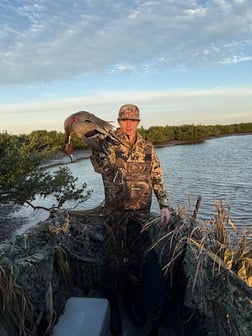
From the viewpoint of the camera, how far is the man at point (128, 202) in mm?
4230

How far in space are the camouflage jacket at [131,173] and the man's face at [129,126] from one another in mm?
70

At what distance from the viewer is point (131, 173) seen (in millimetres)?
4289

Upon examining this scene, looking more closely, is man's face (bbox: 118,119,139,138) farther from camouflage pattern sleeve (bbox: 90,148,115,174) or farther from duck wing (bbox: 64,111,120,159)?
camouflage pattern sleeve (bbox: 90,148,115,174)

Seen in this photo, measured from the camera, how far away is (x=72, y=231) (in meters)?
5.26

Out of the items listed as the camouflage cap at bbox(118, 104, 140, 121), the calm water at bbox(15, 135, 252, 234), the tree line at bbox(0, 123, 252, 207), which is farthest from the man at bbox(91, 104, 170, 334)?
the calm water at bbox(15, 135, 252, 234)

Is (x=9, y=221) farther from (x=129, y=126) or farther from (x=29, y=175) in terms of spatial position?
(x=129, y=126)

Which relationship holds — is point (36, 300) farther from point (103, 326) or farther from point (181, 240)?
point (181, 240)

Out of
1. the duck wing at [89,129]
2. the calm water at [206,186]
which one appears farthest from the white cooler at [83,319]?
the calm water at [206,186]

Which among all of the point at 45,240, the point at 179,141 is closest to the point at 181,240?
the point at 45,240

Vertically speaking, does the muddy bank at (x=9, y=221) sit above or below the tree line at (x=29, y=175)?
below

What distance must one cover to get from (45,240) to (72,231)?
3.62 ft

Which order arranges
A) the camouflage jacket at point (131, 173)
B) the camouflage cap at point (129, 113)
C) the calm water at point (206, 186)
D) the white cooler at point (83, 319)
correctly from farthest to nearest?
the calm water at point (206, 186), the camouflage jacket at point (131, 173), the camouflage cap at point (129, 113), the white cooler at point (83, 319)

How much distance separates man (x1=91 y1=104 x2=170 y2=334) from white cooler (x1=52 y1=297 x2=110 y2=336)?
863 mm

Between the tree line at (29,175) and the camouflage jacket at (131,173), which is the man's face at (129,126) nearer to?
the camouflage jacket at (131,173)
